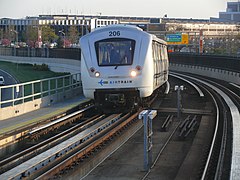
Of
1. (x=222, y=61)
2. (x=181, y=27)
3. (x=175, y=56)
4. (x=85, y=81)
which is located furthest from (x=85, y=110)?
(x=181, y=27)

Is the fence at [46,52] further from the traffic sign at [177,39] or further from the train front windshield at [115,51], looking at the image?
the traffic sign at [177,39]

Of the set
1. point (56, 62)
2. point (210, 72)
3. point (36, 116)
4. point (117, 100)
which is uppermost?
point (56, 62)

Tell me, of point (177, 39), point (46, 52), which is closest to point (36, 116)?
point (46, 52)

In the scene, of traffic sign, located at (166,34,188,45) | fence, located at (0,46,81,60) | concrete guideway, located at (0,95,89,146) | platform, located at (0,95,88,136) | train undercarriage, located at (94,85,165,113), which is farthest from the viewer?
traffic sign, located at (166,34,188,45)

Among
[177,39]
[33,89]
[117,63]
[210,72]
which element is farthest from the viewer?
[177,39]

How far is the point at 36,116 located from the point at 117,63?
11.4 ft

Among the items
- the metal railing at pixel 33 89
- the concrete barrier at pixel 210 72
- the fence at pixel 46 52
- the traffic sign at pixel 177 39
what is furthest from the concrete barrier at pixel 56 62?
the traffic sign at pixel 177 39

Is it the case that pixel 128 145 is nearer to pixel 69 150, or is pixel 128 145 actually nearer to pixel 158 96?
pixel 69 150

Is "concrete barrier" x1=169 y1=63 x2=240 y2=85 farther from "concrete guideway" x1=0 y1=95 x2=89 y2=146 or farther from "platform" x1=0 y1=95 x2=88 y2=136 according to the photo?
"concrete guideway" x1=0 y1=95 x2=89 y2=146

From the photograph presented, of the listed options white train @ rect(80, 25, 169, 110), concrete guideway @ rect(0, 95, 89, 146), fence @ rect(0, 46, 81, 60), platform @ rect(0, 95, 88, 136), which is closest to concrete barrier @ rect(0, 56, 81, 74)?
fence @ rect(0, 46, 81, 60)

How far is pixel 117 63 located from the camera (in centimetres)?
1797

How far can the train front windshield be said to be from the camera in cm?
1797

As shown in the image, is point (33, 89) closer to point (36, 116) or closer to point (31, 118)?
point (36, 116)

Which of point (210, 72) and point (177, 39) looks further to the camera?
point (177, 39)
